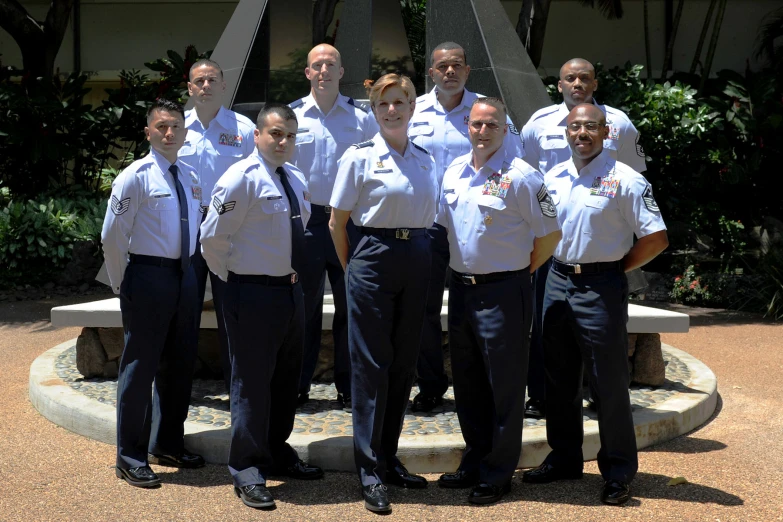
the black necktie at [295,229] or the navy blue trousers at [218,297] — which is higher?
the black necktie at [295,229]

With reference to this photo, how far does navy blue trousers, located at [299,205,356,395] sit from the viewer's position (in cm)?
533

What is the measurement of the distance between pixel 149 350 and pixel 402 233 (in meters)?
1.38

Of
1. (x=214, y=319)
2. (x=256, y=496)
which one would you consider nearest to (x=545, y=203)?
(x=256, y=496)

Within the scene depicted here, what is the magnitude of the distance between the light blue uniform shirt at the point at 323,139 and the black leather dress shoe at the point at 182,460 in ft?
5.25

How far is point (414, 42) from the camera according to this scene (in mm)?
12844

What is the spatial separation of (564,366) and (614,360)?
29 centimetres

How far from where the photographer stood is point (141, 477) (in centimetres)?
446

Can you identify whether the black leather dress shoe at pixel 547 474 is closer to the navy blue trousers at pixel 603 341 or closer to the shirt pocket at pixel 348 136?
the navy blue trousers at pixel 603 341

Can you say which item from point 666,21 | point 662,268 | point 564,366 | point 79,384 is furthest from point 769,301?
point 666,21

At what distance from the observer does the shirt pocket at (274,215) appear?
14.0ft

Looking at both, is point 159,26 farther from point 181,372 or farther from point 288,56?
point 181,372

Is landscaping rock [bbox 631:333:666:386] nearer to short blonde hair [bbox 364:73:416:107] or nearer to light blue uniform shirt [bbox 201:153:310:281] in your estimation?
short blonde hair [bbox 364:73:416:107]

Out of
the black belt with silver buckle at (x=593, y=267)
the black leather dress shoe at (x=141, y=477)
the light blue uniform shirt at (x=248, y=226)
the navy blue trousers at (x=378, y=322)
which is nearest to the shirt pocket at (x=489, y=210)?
the navy blue trousers at (x=378, y=322)

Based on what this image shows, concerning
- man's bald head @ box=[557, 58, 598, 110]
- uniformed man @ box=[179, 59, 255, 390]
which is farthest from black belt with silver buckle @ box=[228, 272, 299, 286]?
man's bald head @ box=[557, 58, 598, 110]
